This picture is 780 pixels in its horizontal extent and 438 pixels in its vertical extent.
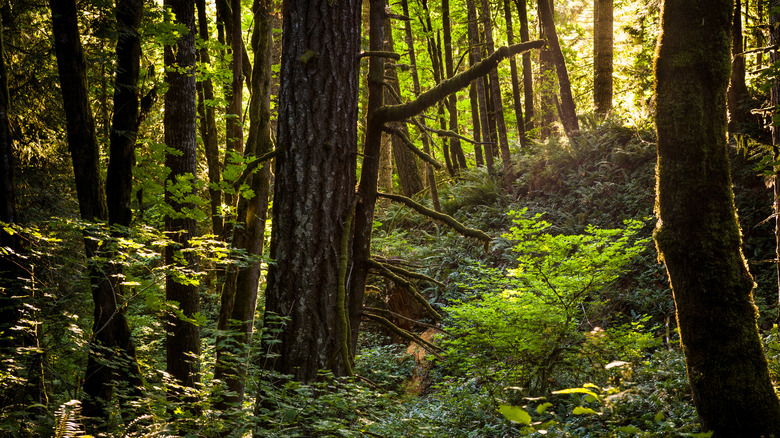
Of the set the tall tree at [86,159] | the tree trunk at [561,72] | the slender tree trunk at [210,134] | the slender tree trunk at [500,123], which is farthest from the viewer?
the slender tree trunk at [500,123]

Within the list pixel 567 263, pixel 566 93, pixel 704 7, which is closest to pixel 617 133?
pixel 566 93

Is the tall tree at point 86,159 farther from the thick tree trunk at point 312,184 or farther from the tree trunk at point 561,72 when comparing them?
the tree trunk at point 561,72

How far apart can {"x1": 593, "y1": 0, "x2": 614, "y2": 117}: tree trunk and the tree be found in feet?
34.1

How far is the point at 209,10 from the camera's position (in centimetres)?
1396

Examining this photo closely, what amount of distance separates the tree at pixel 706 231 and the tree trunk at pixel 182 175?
5378 millimetres

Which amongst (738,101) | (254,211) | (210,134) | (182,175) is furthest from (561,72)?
(182,175)

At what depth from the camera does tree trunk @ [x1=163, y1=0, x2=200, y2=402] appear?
20.8 feet

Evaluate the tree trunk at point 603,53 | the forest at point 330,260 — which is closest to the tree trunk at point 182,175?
the forest at point 330,260

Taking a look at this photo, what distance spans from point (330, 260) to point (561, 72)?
1058 centimetres

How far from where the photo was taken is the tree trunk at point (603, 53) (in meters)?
12.8

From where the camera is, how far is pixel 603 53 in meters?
12.9

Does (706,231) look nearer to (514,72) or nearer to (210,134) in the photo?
(210,134)

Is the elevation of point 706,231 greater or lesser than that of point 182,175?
lesser

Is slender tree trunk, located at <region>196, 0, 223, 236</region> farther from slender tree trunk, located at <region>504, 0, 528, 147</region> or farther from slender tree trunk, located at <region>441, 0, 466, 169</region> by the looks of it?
slender tree trunk, located at <region>504, 0, 528, 147</region>
